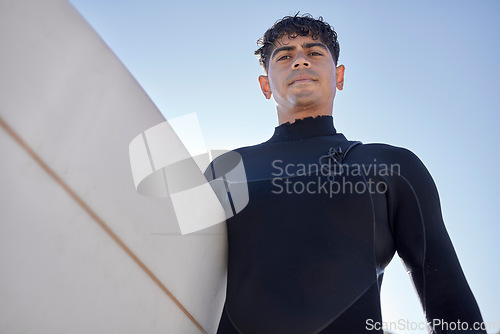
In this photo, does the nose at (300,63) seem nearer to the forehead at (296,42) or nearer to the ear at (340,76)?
the forehead at (296,42)

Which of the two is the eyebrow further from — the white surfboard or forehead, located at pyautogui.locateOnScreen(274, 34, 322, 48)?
the white surfboard

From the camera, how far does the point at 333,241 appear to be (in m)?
1.43

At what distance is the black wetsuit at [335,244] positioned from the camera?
1.35m

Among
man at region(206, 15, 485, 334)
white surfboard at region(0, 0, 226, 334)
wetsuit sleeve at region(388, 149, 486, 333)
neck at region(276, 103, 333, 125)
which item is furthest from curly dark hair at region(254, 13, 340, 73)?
white surfboard at region(0, 0, 226, 334)

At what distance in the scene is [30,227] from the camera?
1.00m

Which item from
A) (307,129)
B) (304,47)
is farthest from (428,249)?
(304,47)

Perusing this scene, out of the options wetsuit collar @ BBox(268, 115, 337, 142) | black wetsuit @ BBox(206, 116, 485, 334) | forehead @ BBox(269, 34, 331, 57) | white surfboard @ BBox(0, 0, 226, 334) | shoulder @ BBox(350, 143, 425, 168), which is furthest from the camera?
forehead @ BBox(269, 34, 331, 57)

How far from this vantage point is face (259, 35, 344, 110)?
1930 millimetres

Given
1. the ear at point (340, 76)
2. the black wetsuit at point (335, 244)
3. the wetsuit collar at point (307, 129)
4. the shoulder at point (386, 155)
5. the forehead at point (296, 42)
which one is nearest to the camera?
the black wetsuit at point (335, 244)

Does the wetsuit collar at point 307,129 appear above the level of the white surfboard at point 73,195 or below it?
above

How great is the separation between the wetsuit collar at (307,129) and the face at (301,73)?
7 cm

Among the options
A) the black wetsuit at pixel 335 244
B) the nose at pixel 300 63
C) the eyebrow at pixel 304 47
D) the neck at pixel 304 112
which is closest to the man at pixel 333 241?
Answer: the black wetsuit at pixel 335 244

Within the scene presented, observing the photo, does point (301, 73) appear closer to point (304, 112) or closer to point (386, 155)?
point (304, 112)

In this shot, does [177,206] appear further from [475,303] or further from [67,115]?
[475,303]
